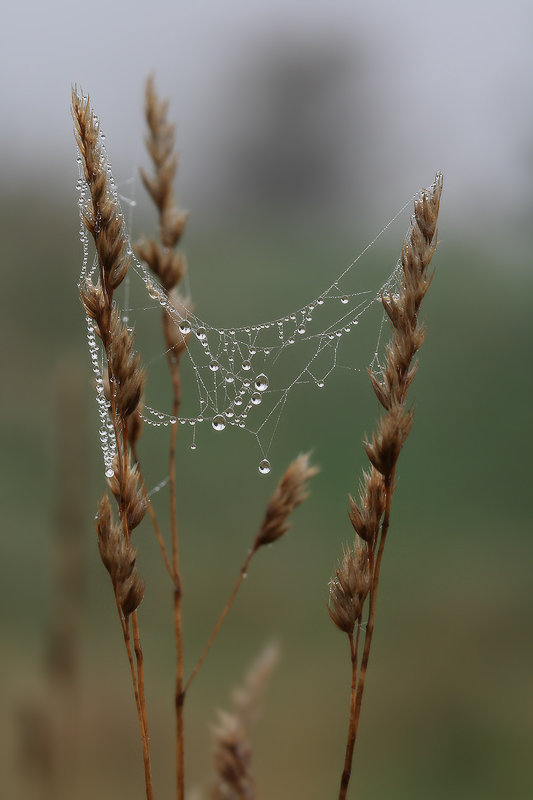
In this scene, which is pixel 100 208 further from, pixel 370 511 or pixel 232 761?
pixel 232 761

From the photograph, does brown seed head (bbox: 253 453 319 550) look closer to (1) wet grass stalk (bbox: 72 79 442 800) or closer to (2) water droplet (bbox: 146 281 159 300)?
(1) wet grass stalk (bbox: 72 79 442 800)

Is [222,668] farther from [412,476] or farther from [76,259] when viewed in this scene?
[76,259]

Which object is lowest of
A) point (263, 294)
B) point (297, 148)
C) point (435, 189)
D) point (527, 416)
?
point (527, 416)

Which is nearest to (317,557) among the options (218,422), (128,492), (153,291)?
(218,422)

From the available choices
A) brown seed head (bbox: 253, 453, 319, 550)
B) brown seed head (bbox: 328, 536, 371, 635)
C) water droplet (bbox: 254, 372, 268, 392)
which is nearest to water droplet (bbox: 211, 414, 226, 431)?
water droplet (bbox: 254, 372, 268, 392)

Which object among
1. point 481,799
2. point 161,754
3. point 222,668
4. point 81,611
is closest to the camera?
point 81,611


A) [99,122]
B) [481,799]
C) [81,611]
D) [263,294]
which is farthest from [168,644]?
[99,122]
